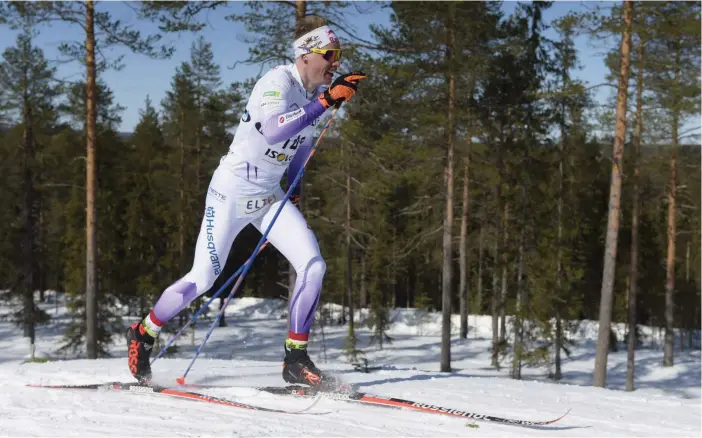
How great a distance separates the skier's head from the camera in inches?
214

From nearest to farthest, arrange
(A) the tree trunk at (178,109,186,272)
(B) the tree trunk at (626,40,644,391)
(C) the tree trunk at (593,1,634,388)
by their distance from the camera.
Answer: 1. (C) the tree trunk at (593,1,634,388)
2. (B) the tree trunk at (626,40,644,391)
3. (A) the tree trunk at (178,109,186,272)

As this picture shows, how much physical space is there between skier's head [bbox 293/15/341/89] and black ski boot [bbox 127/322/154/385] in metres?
2.55

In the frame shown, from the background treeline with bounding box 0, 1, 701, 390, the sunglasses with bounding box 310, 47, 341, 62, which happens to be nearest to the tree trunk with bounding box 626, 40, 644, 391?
the background treeline with bounding box 0, 1, 701, 390

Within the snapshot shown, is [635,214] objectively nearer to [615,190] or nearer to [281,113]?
[615,190]

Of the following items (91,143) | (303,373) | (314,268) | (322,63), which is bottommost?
(303,373)

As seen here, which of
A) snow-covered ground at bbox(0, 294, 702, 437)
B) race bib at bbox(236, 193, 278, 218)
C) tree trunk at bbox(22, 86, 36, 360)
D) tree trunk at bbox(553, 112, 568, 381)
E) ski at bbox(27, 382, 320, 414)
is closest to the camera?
snow-covered ground at bbox(0, 294, 702, 437)

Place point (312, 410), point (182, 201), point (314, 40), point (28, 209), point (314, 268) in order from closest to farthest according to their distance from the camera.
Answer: point (312, 410)
point (314, 40)
point (314, 268)
point (28, 209)
point (182, 201)

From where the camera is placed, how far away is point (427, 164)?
948 inches

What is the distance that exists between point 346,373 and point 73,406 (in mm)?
3400

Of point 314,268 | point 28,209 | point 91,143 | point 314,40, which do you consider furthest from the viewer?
point 28,209

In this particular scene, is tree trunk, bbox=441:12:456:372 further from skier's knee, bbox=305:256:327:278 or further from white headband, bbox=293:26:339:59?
skier's knee, bbox=305:256:327:278

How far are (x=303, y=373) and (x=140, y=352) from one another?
141 cm

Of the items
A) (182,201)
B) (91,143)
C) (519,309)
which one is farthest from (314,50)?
(182,201)

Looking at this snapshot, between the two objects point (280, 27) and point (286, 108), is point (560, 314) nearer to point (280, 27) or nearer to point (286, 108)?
point (280, 27)
